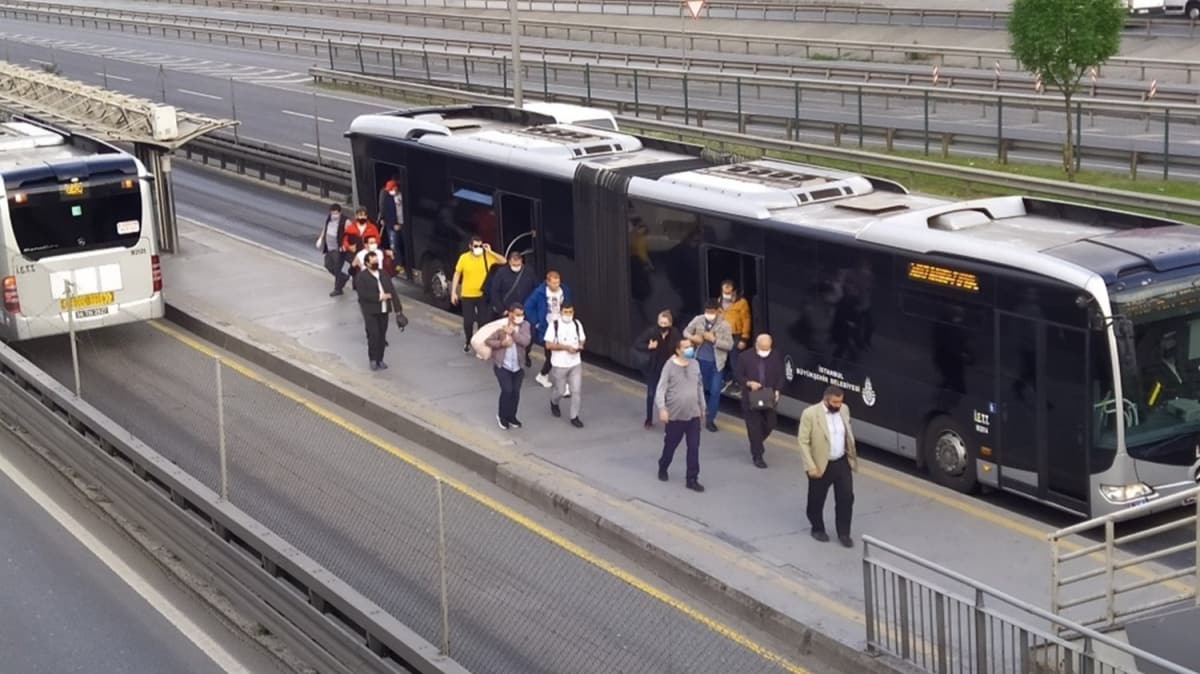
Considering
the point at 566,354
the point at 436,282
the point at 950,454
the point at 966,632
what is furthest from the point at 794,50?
the point at 966,632

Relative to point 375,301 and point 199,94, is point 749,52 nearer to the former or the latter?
point 199,94

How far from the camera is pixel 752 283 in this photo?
1706 centimetres

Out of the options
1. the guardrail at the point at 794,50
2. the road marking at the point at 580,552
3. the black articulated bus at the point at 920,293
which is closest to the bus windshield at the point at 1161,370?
the black articulated bus at the point at 920,293

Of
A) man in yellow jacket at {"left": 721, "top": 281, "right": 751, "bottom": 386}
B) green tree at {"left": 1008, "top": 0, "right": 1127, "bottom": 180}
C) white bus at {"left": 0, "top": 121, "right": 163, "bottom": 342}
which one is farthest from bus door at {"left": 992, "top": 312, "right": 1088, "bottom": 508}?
green tree at {"left": 1008, "top": 0, "right": 1127, "bottom": 180}

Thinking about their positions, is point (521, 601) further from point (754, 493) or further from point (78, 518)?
point (78, 518)

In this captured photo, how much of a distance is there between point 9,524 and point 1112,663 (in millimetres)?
9957

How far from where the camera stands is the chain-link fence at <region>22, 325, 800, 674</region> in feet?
36.0

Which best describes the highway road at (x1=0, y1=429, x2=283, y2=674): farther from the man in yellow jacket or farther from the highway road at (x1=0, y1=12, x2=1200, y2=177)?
the highway road at (x1=0, y1=12, x2=1200, y2=177)

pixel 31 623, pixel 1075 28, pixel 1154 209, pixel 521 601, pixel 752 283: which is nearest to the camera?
pixel 521 601

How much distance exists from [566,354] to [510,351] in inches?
22.5

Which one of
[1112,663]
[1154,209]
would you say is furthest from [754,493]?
[1154,209]

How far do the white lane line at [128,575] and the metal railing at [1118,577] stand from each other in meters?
5.79

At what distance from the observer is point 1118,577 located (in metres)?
12.2

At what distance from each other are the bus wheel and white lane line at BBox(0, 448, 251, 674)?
24.2 ft
